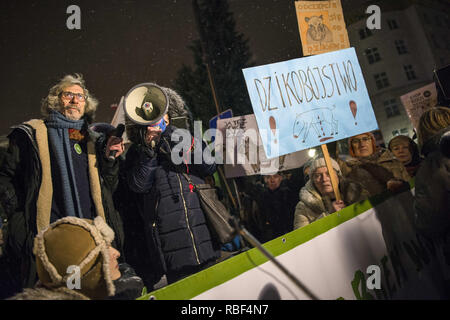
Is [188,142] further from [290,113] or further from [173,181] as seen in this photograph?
[290,113]

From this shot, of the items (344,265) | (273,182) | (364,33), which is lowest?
(344,265)

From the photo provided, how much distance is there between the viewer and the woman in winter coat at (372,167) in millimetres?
2891

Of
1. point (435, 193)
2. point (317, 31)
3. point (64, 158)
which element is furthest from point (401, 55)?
point (64, 158)

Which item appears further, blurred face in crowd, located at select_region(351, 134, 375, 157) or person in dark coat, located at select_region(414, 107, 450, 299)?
blurred face in crowd, located at select_region(351, 134, 375, 157)

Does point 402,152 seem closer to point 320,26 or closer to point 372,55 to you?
point 320,26

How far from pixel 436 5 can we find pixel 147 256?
22447mm

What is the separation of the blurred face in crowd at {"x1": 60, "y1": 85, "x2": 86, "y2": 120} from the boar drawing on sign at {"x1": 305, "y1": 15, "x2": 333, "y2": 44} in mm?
2089

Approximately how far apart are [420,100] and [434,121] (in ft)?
6.58

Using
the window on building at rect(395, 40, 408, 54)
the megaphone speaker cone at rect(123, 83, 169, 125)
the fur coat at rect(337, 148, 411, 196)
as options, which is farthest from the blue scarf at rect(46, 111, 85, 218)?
the window on building at rect(395, 40, 408, 54)

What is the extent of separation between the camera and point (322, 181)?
2.85 metres

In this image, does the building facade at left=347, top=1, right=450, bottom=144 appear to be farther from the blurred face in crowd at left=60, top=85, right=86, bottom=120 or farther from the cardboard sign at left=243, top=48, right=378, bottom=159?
the blurred face in crowd at left=60, top=85, right=86, bottom=120

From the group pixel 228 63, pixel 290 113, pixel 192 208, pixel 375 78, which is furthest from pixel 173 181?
pixel 375 78

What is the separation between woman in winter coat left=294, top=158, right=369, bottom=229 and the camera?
2.64 meters

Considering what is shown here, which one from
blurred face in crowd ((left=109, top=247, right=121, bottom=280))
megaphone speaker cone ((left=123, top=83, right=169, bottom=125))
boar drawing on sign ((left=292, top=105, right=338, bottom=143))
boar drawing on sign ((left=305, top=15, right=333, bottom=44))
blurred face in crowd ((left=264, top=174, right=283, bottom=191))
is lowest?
blurred face in crowd ((left=109, top=247, right=121, bottom=280))
